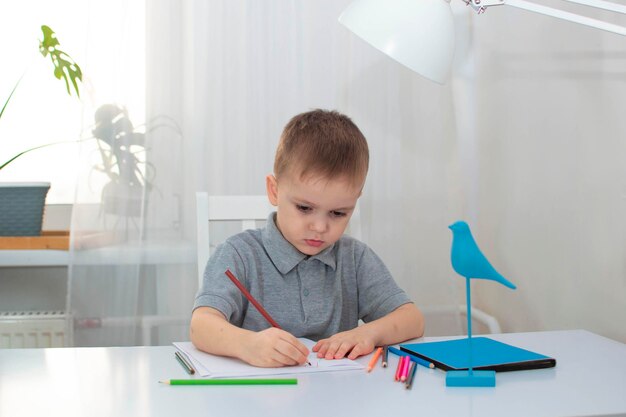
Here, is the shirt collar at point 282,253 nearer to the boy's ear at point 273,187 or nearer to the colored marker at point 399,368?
the boy's ear at point 273,187

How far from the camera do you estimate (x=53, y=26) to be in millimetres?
2150

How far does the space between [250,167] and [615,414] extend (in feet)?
4.02

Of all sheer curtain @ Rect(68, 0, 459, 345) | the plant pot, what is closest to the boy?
sheer curtain @ Rect(68, 0, 459, 345)

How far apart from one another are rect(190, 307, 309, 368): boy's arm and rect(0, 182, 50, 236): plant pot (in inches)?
42.4

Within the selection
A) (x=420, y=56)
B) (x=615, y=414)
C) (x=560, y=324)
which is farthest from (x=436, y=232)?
(x=615, y=414)

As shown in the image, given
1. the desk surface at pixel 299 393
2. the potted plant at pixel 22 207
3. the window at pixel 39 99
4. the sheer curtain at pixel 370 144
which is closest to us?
the desk surface at pixel 299 393

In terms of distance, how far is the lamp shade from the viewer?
3.68 ft

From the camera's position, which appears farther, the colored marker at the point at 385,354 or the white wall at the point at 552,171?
the white wall at the point at 552,171

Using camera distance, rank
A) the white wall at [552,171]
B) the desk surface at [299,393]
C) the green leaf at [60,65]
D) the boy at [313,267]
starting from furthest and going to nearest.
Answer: the green leaf at [60,65]
the white wall at [552,171]
the boy at [313,267]
the desk surface at [299,393]

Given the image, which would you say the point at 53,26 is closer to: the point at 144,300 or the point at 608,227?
the point at 144,300

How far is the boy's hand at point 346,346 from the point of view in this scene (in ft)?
3.28

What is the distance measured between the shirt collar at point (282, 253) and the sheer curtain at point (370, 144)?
604 millimetres

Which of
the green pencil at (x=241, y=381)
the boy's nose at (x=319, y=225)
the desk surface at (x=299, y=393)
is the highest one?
the boy's nose at (x=319, y=225)

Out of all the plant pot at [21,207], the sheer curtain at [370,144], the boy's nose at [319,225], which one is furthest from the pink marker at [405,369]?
the plant pot at [21,207]
